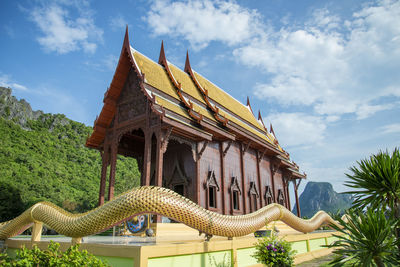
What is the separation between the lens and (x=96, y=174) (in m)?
40.5

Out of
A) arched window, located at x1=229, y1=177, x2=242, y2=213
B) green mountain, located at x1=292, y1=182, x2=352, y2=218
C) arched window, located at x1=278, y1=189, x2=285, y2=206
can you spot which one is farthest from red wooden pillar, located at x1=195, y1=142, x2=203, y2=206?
green mountain, located at x1=292, y1=182, x2=352, y2=218

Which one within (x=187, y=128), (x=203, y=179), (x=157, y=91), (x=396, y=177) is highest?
(x=157, y=91)

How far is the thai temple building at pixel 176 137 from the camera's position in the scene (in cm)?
1186

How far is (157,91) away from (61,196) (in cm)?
2331

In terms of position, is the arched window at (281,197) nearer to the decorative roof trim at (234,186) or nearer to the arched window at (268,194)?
the arched window at (268,194)

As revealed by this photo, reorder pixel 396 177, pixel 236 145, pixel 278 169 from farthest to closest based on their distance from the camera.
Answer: pixel 278 169 < pixel 236 145 < pixel 396 177

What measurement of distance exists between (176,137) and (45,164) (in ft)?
101

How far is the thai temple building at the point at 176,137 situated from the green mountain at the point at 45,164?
46.9 ft

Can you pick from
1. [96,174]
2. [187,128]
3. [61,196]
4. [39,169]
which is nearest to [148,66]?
[187,128]

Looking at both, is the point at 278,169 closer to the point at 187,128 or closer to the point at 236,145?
the point at 236,145

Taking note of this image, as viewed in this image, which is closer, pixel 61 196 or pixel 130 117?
pixel 130 117

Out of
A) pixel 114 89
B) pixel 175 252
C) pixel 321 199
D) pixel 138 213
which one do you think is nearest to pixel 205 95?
pixel 114 89

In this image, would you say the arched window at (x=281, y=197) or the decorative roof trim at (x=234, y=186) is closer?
the decorative roof trim at (x=234, y=186)

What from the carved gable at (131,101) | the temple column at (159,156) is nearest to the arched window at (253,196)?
the temple column at (159,156)
